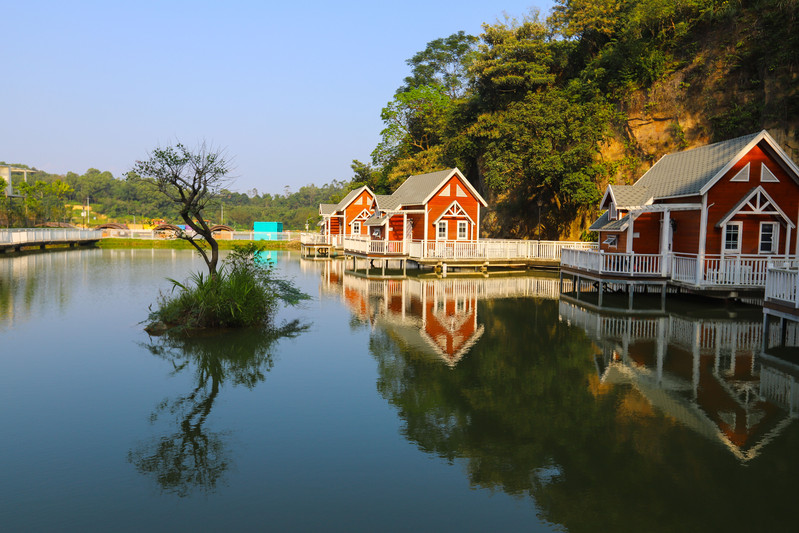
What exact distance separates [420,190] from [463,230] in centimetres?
371

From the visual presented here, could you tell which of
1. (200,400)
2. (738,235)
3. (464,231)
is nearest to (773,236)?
(738,235)

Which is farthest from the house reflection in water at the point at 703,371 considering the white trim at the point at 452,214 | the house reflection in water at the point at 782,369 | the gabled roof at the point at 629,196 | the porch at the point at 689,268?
the white trim at the point at 452,214

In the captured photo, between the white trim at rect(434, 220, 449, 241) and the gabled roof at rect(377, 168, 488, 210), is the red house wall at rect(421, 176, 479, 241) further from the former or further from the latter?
the gabled roof at rect(377, 168, 488, 210)

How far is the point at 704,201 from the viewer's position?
20.7m

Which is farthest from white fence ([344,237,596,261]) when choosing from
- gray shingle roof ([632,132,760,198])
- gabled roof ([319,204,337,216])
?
gabled roof ([319,204,337,216])

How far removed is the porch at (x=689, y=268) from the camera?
20.0m

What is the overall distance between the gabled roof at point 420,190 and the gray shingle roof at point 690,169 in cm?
1191

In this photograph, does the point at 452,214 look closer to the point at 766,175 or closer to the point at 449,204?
the point at 449,204

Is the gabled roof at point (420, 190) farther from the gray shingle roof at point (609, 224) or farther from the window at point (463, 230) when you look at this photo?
the gray shingle roof at point (609, 224)

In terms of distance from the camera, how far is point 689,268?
20.9m

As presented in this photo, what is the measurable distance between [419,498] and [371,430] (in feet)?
7.46

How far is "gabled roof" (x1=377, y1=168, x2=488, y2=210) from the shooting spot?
35.4 metres

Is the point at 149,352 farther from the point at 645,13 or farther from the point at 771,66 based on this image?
the point at 645,13

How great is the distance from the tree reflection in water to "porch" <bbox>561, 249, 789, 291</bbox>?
1200 centimetres
